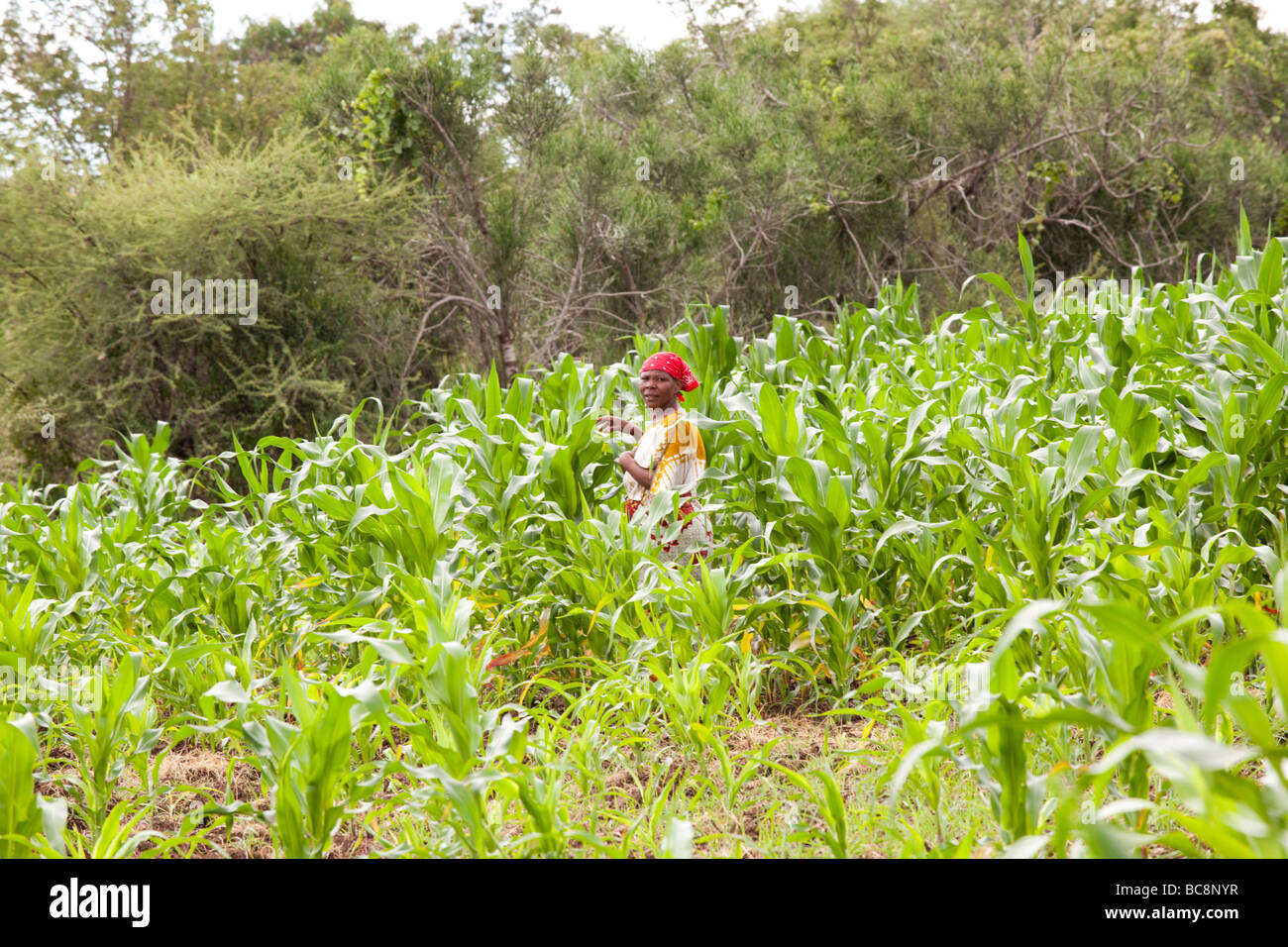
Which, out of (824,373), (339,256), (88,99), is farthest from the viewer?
(88,99)

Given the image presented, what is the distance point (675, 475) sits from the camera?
3.59m

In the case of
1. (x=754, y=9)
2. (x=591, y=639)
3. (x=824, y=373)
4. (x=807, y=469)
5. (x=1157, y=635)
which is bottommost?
(x=591, y=639)

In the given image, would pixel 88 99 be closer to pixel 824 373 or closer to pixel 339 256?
pixel 339 256

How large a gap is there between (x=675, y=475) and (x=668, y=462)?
6cm

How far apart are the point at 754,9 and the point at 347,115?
8472 millimetres

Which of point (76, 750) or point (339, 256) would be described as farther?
point (339, 256)

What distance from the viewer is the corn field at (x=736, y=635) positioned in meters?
1.84

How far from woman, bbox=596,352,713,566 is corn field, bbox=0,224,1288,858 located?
0.13 metres

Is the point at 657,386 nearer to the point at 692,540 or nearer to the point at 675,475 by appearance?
the point at 675,475

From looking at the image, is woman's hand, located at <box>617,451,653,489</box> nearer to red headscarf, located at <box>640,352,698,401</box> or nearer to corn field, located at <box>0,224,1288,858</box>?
corn field, located at <box>0,224,1288,858</box>

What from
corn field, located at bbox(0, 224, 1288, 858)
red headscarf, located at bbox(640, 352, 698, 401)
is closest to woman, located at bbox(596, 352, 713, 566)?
red headscarf, located at bbox(640, 352, 698, 401)

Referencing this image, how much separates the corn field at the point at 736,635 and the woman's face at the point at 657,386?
0.72 ft

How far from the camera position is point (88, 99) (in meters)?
17.6

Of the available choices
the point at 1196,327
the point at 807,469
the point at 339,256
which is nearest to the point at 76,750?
the point at 807,469
